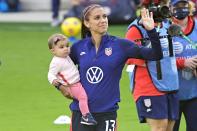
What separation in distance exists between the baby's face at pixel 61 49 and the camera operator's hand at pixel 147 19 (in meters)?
0.80

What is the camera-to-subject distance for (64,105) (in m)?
11.9

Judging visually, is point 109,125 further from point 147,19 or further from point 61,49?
point 147,19

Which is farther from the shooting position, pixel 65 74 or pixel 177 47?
pixel 177 47

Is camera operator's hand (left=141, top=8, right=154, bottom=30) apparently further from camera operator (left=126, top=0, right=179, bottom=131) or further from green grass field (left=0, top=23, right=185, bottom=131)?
green grass field (left=0, top=23, right=185, bottom=131)

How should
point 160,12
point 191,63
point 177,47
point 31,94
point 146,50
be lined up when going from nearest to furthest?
1. point 146,50
2. point 160,12
3. point 191,63
4. point 177,47
5. point 31,94

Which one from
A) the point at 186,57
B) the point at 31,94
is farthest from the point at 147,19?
the point at 31,94

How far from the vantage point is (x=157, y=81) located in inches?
300

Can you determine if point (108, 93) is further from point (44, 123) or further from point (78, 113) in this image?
point (44, 123)

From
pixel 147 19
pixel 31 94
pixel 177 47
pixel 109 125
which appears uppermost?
pixel 147 19

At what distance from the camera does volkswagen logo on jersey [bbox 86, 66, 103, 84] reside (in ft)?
22.9

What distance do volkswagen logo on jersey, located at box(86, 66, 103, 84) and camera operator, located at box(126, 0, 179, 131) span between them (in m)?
0.71

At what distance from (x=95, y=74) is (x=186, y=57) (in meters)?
1.42

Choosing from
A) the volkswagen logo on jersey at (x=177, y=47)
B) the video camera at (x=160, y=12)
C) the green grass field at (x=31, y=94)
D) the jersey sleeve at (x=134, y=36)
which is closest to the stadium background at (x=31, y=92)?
the green grass field at (x=31, y=94)

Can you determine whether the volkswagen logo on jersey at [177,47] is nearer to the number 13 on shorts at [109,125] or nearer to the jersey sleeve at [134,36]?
the jersey sleeve at [134,36]
